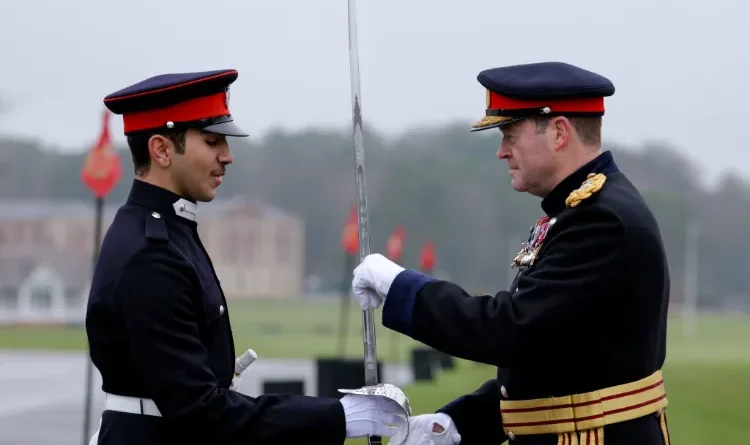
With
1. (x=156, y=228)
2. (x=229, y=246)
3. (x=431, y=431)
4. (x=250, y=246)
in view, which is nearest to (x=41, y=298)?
(x=229, y=246)

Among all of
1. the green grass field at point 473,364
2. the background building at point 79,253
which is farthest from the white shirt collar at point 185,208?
the background building at point 79,253

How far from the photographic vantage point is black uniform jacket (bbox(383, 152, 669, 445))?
4.07 meters

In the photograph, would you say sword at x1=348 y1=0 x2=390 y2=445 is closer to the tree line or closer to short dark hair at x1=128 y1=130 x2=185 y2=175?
short dark hair at x1=128 y1=130 x2=185 y2=175

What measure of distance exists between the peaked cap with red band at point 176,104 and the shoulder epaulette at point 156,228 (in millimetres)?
262

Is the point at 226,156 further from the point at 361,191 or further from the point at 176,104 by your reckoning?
the point at 361,191

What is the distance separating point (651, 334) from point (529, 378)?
39 cm

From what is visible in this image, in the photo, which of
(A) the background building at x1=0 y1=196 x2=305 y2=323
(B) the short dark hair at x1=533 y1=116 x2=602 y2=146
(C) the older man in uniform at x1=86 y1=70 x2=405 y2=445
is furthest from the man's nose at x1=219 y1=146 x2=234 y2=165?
(A) the background building at x1=0 y1=196 x2=305 y2=323

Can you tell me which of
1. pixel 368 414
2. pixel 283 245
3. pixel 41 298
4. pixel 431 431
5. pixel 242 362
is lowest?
pixel 41 298

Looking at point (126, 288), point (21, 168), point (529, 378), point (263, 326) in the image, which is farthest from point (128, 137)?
point (263, 326)

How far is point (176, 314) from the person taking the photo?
13.0 feet

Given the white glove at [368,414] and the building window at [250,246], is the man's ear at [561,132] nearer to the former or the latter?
the white glove at [368,414]

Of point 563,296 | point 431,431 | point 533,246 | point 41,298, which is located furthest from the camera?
point 41,298

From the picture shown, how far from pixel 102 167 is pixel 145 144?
708 centimetres

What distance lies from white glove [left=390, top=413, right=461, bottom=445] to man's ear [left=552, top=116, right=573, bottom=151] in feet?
3.33
